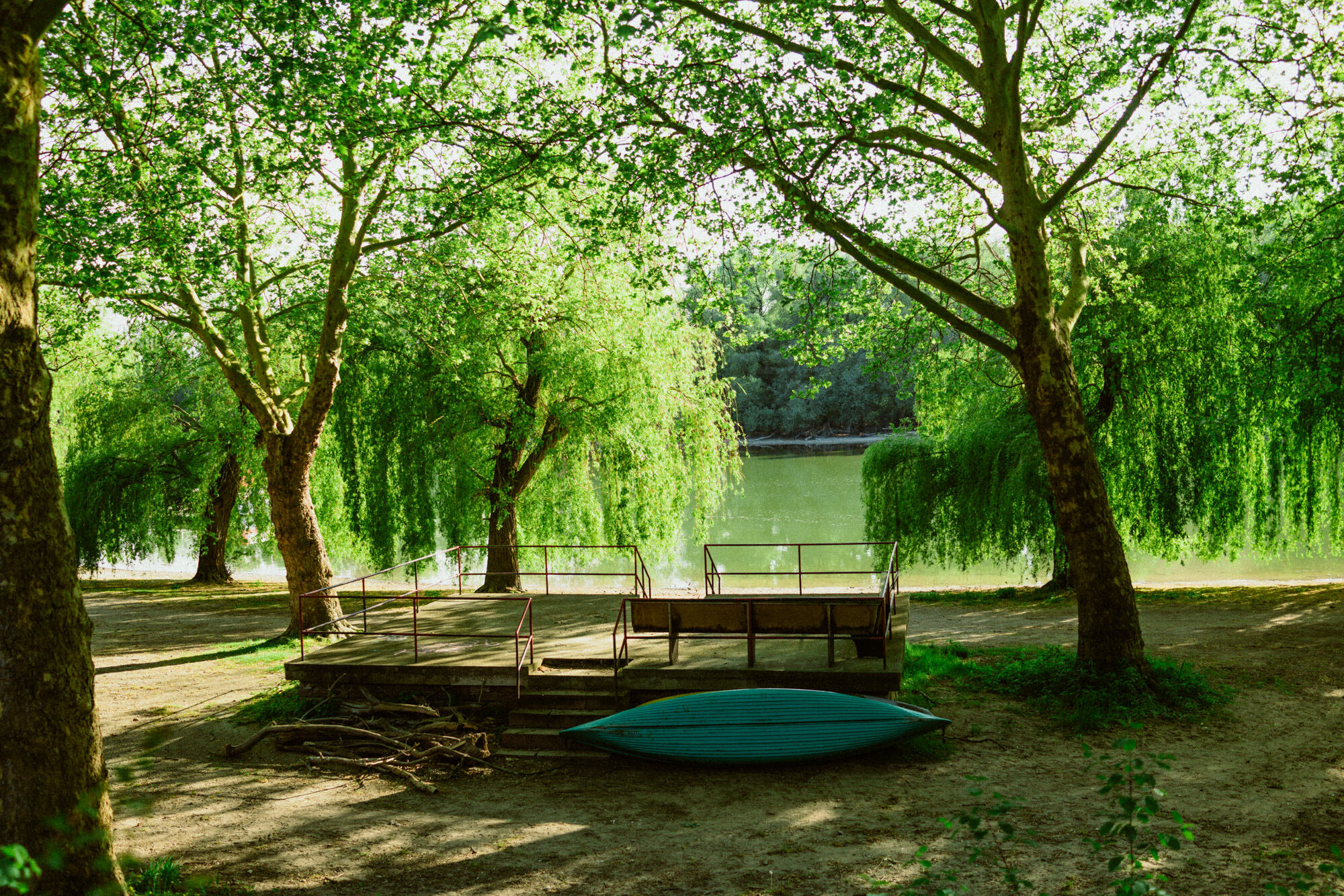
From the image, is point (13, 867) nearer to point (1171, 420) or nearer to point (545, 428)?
point (545, 428)

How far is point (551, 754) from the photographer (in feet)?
28.8

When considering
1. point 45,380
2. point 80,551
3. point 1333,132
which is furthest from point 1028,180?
point 80,551

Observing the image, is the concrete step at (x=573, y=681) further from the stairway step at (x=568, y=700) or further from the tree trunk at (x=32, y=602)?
the tree trunk at (x=32, y=602)

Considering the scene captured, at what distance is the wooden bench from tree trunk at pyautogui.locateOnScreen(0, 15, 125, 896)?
16.6 feet

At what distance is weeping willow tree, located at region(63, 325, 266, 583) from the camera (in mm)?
21406

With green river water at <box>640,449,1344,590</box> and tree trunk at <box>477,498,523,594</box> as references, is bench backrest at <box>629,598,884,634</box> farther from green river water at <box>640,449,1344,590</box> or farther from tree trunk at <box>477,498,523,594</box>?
green river water at <box>640,449,1344,590</box>

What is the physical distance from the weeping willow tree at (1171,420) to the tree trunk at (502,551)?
8469 mm

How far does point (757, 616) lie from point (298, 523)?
8251mm

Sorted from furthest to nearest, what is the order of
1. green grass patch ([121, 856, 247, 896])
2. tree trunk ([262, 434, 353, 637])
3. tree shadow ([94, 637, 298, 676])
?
tree trunk ([262, 434, 353, 637]) < tree shadow ([94, 637, 298, 676]) < green grass patch ([121, 856, 247, 896])

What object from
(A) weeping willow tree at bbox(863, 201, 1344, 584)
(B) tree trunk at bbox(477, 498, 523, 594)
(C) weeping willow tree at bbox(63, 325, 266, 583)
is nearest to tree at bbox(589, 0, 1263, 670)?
(A) weeping willow tree at bbox(863, 201, 1344, 584)

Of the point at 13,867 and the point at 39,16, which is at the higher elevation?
the point at 39,16

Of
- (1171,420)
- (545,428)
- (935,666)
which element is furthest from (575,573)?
(1171,420)

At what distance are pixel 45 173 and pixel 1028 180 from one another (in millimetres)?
11793

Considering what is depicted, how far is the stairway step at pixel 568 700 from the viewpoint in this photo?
9.27 metres
